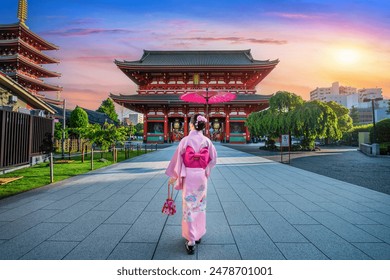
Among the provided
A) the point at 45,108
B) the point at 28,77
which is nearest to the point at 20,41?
the point at 28,77

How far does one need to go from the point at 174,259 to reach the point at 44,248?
1584 millimetres

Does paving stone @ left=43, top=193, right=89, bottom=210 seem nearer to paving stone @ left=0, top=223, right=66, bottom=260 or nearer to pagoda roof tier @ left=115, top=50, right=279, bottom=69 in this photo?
paving stone @ left=0, top=223, right=66, bottom=260

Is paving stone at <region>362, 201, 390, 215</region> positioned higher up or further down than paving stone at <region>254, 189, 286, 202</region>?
higher up

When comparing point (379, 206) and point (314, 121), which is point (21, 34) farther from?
point (379, 206)

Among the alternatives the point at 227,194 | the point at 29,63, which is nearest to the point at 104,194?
the point at 227,194

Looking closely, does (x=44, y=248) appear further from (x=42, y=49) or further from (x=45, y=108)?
(x=42, y=49)

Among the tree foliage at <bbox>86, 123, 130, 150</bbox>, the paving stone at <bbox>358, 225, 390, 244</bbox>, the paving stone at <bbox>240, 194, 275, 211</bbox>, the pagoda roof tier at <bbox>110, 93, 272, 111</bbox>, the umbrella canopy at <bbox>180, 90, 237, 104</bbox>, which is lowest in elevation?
the paving stone at <bbox>240, 194, 275, 211</bbox>

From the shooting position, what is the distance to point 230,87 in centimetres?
2828

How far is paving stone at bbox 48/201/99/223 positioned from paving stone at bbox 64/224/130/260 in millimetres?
748

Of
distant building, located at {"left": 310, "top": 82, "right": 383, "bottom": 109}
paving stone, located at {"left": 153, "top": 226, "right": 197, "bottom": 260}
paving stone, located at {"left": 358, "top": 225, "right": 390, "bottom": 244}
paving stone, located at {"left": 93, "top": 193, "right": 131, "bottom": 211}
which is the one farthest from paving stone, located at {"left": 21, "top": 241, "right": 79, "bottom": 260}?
distant building, located at {"left": 310, "top": 82, "right": 383, "bottom": 109}

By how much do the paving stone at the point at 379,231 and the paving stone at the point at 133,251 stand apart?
3001 mm

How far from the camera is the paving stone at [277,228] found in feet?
9.55

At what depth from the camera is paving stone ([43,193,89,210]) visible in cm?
419

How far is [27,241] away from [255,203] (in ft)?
12.4
